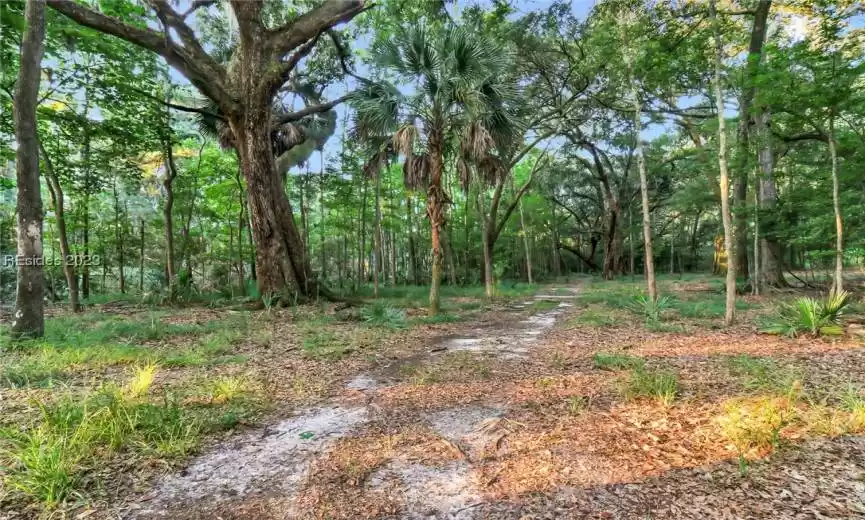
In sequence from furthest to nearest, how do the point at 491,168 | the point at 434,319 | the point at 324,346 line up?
the point at 491,168
the point at 434,319
the point at 324,346

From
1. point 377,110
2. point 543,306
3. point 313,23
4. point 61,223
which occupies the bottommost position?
point 543,306

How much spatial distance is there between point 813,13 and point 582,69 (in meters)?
5.31

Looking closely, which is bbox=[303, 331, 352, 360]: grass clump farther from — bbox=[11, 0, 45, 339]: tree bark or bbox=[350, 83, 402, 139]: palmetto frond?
bbox=[350, 83, 402, 139]: palmetto frond

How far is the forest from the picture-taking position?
228 centimetres

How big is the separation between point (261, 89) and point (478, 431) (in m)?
10.3

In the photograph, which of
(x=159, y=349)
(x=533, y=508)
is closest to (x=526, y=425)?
(x=533, y=508)

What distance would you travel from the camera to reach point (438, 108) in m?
8.83

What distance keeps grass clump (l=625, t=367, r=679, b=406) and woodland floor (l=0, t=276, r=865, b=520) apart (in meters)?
0.02

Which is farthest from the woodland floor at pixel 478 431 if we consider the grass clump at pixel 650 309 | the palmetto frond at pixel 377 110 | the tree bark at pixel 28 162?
the palmetto frond at pixel 377 110

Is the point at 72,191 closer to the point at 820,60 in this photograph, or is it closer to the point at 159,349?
the point at 159,349

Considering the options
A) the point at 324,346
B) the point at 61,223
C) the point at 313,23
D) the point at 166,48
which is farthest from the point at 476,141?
the point at 61,223

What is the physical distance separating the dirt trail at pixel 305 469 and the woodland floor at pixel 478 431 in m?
0.01

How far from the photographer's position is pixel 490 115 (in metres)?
9.13

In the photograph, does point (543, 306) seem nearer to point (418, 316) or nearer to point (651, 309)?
point (651, 309)
